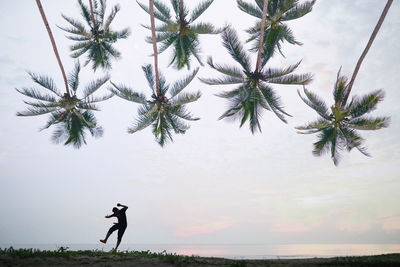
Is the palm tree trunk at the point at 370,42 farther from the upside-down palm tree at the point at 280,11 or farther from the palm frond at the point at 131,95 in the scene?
the palm frond at the point at 131,95

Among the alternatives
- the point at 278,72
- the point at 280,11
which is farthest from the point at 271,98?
the point at 280,11

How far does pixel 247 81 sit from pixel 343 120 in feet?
17.3

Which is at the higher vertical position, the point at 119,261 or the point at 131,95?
the point at 131,95

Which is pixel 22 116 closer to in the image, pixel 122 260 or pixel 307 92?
pixel 122 260

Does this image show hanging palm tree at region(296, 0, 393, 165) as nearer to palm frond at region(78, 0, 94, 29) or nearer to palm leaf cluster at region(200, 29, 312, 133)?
palm leaf cluster at region(200, 29, 312, 133)

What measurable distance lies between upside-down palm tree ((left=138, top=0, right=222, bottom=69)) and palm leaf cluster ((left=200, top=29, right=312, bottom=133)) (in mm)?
3618

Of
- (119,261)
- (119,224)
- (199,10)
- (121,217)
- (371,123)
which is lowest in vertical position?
(119,261)

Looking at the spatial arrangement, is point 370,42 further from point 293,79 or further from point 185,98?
point 185,98

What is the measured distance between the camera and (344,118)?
17.9 metres

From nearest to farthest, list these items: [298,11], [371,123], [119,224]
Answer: [119,224]
[371,123]
[298,11]

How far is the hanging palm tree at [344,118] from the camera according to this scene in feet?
56.1

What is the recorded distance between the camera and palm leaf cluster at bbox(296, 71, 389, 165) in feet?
56.6

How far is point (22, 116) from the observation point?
19.9 metres

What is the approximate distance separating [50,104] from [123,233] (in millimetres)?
10397
